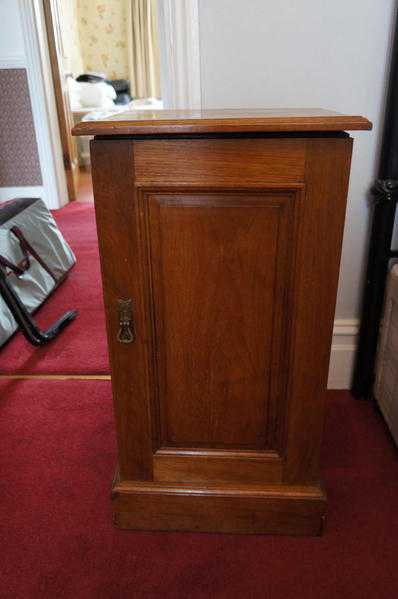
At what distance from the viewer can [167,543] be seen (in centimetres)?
118

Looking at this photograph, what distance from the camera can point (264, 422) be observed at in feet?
3.65

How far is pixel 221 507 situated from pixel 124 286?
1.90ft

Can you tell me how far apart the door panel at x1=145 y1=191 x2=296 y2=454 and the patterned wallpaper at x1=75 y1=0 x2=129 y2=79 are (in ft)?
23.4

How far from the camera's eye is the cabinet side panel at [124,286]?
90cm

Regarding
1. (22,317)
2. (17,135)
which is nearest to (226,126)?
(22,317)

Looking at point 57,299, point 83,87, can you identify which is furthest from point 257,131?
point 83,87

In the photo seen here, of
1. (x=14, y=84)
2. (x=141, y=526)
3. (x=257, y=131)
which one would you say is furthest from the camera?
(x=14, y=84)

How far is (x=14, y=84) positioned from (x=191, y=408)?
3.67 meters

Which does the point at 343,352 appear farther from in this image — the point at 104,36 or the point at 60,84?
the point at 104,36

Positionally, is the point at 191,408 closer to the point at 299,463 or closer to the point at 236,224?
the point at 299,463

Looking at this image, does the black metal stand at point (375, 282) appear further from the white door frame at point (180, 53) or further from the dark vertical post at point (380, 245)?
the white door frame at point (180, 53)

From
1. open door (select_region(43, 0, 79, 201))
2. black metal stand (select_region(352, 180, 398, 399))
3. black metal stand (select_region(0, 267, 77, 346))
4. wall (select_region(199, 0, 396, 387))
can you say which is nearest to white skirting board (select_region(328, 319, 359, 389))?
black metal stand (select_region(352, 180, 398, 399))

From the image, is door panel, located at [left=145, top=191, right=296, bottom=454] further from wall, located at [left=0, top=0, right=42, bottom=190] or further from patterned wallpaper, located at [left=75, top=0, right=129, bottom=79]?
patterned wallpaper, located at [left=75, top=0, right=129, bottom=79]

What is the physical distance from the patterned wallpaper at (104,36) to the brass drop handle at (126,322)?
712 centimetres
